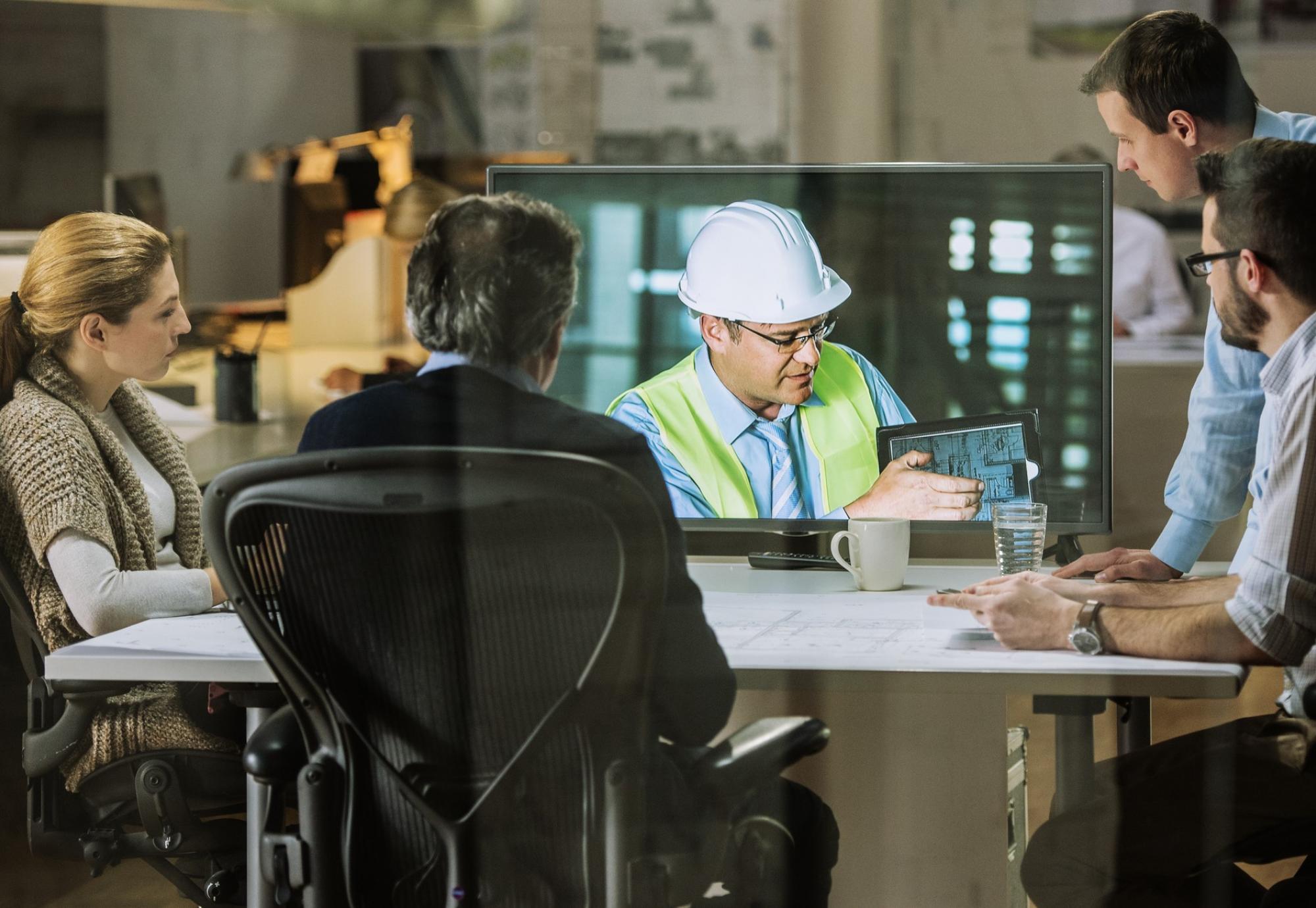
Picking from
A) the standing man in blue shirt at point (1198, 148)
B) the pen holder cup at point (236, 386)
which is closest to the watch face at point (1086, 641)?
the standing man in blue shirt at point (1198, 148)

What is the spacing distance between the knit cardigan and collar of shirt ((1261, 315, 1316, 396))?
3.73ft

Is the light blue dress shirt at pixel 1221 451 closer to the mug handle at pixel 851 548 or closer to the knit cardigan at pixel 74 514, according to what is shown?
the mug handle at pixel 851 548

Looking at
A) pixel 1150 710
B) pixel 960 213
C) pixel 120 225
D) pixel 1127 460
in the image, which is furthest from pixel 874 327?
pixel 120 225

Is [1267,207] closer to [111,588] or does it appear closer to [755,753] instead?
[755,753]

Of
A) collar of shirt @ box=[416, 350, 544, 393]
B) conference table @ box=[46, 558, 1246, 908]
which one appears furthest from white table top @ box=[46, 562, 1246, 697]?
collar of shirt @ box=[416, 350, 544, 393]

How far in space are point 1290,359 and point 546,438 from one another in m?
0.67

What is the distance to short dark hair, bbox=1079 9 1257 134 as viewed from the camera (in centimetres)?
119

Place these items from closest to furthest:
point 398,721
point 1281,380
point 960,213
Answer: point 398,721 < point 1281,380 < point 960,213

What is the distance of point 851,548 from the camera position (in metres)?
1.51

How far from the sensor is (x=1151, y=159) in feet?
4.00

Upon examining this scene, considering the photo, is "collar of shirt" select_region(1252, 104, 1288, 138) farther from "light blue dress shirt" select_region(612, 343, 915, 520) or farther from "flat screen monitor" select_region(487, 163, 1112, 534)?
"light blue dress shirt" select_region(612, 343, 915, 520)

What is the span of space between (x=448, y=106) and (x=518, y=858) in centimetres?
66

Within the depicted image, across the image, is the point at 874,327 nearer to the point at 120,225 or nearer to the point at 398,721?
the point at 398,721

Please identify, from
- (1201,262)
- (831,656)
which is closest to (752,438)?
(831,656)
